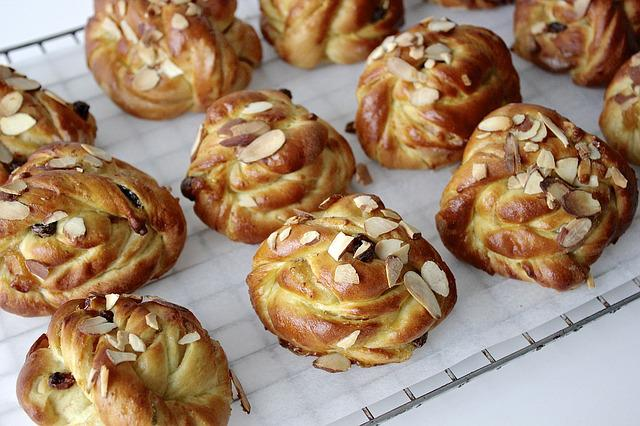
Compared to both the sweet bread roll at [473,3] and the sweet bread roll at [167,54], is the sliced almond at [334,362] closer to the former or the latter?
the sweet bread roll at [167,54]

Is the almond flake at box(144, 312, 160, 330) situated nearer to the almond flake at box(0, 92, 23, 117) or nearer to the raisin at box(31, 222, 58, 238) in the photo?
the raisin at box(31, 222, 58, 238)

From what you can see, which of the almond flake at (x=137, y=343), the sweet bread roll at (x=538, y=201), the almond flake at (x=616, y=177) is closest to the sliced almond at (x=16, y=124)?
the almond flake at (x=137, y=343)

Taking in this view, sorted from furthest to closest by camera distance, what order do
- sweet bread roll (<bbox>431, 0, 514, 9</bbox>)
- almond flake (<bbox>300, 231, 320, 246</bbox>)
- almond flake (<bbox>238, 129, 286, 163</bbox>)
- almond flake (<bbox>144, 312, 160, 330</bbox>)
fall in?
sweet bread roll (<bbox>431, 0, 514, 9</bbox>) < almond flake (<bbox>238, 129, 286, 163</bbox>) < almond flake (<bbox>300, 231, 320, 246</bbox>) < almond flake (<bbox>144, 312, 160, 330</bbox>)

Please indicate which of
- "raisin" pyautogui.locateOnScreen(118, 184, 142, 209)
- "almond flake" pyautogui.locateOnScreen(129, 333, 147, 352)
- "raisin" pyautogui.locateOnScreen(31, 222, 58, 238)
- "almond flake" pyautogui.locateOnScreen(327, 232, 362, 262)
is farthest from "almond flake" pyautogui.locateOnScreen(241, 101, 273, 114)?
"almond flake" pyautogui.locateOnScreen(129, 333, 147, 352)

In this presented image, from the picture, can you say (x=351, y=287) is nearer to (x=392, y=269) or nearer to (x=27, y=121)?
(x=392, y=269)

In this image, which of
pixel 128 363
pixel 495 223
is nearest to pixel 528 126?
pixel 495 223

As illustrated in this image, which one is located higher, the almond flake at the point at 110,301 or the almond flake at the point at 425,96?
the almond flake at the point at 425,96
